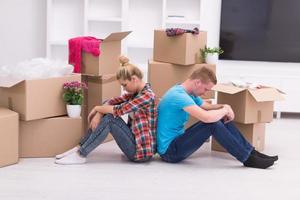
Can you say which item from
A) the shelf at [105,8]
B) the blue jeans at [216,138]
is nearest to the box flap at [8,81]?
the blue jeans at [216,138]

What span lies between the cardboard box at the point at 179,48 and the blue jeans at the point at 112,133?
0.92 meters

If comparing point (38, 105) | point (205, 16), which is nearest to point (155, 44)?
point (38, 105)

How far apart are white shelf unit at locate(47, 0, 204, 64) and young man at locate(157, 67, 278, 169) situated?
2.35 metres

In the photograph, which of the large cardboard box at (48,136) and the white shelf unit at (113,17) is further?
the white shelf unit at (113,17)

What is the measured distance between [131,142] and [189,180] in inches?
18.6

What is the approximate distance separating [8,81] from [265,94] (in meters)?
1.76

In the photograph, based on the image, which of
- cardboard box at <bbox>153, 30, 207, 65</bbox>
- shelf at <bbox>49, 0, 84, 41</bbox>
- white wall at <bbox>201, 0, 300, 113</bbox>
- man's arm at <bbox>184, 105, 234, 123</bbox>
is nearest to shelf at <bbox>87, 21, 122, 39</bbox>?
shelf at <bbox>49, 0, 84, 41</bbox>

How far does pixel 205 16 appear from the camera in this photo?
5.61 meters

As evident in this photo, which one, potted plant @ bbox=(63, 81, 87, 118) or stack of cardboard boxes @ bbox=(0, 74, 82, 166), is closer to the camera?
stack of cardboard boxes @ bbox=(0, 74, 82, 166)

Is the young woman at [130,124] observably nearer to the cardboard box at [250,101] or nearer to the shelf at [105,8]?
the cardboard box at [250,101]

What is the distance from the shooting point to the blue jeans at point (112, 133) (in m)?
3.32

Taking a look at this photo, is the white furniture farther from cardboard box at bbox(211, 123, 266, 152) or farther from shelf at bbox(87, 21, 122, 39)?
cardboard box at bbox(211, 123, 266, 152)

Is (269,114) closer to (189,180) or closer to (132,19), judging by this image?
(189,180)

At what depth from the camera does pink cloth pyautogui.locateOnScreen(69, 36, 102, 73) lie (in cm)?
Answer: 386
